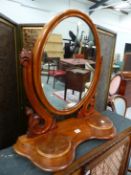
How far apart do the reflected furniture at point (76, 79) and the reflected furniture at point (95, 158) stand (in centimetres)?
32

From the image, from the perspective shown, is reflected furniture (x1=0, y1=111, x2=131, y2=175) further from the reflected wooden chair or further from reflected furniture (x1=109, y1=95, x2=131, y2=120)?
reflected furniture (x1=109, y1=95, x2=131, y2=120)

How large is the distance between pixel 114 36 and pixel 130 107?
2.01 metres

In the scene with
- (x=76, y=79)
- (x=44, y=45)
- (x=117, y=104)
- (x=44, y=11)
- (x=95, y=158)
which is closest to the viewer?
(x=44, y=45)

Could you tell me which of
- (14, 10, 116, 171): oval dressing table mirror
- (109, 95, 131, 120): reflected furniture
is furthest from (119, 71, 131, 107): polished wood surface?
(14, 10, 116, 171): oval dressing table mirror

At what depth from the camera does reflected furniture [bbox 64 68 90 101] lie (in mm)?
926

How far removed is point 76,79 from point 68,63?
0.13 metres

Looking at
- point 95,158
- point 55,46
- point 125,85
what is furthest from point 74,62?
point 125,85

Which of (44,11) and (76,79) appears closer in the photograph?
(76,79)

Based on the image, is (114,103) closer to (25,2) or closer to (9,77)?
(9,77)

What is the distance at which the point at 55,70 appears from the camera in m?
0.86

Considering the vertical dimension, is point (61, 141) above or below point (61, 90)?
below

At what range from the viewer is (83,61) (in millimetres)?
Result: 963

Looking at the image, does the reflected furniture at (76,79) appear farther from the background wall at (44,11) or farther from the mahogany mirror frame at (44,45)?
the background wall at (44,11)

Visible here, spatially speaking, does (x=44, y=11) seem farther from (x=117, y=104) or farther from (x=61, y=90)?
(x=61, y=90)
